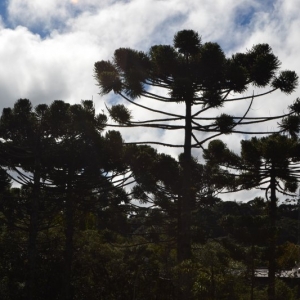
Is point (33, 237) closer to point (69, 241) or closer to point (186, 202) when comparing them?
point (69, 241)

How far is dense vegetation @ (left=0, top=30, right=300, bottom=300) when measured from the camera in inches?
607

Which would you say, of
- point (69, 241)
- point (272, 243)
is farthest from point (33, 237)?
point (272, 243)

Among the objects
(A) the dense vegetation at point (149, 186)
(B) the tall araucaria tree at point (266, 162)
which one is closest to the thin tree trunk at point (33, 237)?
(A) the dense vegetation at point (149, 186)

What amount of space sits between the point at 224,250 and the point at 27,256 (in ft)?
23.1

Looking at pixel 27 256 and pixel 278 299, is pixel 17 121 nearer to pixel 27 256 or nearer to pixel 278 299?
pixel 27 256

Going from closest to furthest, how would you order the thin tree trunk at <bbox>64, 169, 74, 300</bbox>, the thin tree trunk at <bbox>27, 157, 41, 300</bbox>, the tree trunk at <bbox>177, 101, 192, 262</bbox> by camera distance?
the tree trunk at <bbox>177, 101, 192, 262</bbox>
the thin tree trunk at <bbox>27, 157, 41, 300</bbox>
the thin tree trunk at <bbox>64, 169, 74, 300</bbox>

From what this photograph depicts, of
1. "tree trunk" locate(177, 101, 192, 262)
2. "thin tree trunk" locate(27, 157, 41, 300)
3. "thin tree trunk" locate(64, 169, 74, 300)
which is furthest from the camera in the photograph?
"thin tree trunk" locate(64, 169, 74, 300)

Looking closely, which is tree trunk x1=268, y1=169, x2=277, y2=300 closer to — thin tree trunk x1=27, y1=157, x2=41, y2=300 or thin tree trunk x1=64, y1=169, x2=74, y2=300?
thin tree trunk x1=64, y1=169, x2=74, y2=300

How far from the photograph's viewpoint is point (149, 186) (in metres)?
21.4

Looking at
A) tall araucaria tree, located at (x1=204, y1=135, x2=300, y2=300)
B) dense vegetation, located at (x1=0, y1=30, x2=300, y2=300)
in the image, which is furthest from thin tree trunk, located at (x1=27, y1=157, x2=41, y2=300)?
tall araucaria tree, located at (x1=204, y1=135, x2=300, y2=300)

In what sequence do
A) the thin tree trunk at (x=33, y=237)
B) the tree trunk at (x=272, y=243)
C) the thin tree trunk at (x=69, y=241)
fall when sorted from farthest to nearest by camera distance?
the thin tree trunk at (x=69, y=241) < the thin tree trunk at (x=33, y=237) < the tree trunk at (x=272, y=243)

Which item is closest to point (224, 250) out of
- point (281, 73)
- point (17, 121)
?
point (281, 73)

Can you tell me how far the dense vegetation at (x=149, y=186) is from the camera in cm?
1542

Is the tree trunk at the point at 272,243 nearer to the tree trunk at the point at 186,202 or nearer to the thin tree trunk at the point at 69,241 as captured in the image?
the tree trunk at the point at 186,202
